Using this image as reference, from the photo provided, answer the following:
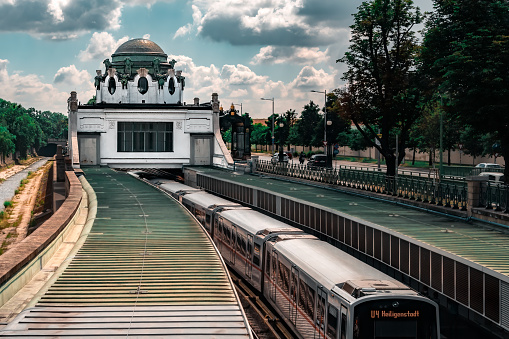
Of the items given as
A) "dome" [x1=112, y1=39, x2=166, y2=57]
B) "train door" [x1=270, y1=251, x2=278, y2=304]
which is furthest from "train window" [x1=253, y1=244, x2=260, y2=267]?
"dome" [x1=112, y1=39, x2=166, y2=57]

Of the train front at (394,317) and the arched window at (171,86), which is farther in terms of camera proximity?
the arched window at (171,86)

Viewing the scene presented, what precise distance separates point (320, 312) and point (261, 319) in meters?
6.64

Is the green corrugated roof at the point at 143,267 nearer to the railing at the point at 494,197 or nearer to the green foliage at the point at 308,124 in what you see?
the railing at the point at 494,197

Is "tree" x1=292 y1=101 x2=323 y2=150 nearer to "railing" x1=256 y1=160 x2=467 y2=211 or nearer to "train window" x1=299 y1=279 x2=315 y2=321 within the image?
"railing" x1=256 y1=160 x2=467 y2=211

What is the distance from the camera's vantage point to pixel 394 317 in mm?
14945

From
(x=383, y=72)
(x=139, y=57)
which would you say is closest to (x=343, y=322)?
(x=383, y=72)

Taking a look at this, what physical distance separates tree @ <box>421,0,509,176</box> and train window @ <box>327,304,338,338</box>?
68.2 feet

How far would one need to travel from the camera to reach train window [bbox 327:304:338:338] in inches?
626

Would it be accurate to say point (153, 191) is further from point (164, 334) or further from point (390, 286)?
point (164, 334)

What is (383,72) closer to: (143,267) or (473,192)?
(473,192)

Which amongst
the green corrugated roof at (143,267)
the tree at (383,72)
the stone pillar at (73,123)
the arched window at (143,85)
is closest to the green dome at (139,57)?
the arched window at (143,85)

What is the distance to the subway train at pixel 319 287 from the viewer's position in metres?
14.9

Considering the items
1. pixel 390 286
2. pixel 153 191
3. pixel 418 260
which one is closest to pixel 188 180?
pixel 153 191

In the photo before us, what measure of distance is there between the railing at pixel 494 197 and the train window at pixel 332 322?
12.4 metres
